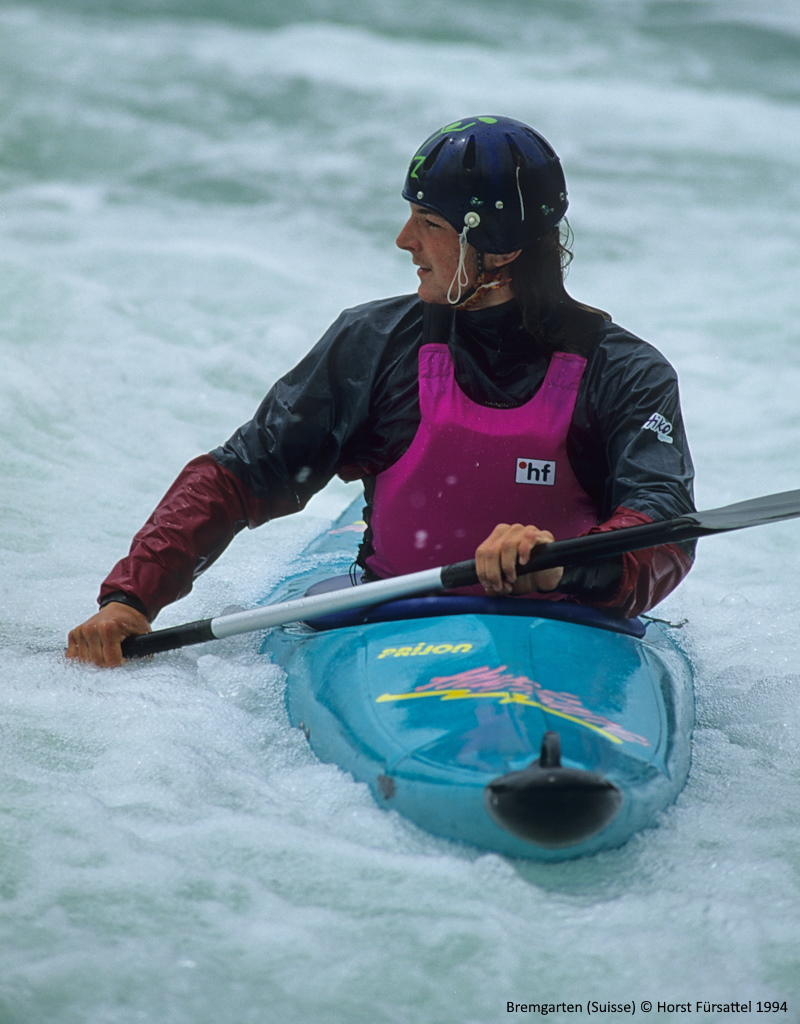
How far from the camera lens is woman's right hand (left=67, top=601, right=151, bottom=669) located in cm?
269

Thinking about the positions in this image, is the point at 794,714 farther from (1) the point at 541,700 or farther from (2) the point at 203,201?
(2) the point at 203,201

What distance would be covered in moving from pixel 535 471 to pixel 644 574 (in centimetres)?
31

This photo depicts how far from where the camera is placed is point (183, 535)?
2.76 metres

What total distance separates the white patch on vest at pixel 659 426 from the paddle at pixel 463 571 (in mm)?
196

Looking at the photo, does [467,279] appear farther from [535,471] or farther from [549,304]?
[535,471]

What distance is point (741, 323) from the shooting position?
6.95 m

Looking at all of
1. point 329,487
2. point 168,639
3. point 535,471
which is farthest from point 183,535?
point 329,487

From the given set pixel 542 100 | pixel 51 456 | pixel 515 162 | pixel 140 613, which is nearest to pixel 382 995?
pixel 140 613

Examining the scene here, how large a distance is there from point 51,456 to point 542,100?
787 cm

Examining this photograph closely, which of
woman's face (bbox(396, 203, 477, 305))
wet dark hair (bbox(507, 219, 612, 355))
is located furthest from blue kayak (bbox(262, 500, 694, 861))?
woman's face (bbox(396, 203, 477, 305))

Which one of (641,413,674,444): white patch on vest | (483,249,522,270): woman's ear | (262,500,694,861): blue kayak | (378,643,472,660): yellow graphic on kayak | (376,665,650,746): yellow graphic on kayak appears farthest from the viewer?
(483,249,522,270): woman's ear

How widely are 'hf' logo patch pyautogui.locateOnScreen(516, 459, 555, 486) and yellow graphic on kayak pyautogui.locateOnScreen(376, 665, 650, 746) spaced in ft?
1.46

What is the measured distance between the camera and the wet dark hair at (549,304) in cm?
259

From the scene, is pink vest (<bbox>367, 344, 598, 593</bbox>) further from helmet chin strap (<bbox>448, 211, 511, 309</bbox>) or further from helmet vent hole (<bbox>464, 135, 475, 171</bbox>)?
helmet vent hole (<bbox>464, 135, 475, 171</bbox>)
